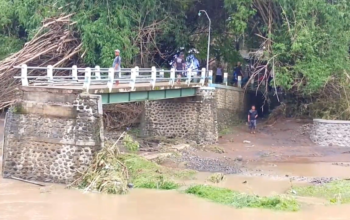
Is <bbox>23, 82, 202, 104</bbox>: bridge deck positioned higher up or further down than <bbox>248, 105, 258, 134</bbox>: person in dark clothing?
higher up

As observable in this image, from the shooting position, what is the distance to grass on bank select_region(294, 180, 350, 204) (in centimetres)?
2066

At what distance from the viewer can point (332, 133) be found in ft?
105

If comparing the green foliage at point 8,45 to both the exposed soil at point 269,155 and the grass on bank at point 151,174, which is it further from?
the grass on bank at point 151,174

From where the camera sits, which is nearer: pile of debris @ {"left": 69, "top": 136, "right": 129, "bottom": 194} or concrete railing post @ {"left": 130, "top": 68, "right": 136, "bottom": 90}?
pile of debris @ {"left": 69, "top": 136, "right": 129, "bottom": 194}

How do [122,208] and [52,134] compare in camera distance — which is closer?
[122,208]

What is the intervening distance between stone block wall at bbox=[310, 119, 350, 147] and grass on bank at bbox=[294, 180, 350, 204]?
9.34 meters

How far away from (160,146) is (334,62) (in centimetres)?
1009

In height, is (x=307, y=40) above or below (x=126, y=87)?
above

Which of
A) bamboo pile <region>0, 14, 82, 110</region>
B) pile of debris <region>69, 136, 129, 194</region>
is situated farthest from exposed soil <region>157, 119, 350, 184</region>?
bamboo pile <region>0, 14, 82, 110</region>

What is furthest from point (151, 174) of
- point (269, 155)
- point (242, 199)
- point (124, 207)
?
point (269, 155)

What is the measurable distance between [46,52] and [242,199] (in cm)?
1732

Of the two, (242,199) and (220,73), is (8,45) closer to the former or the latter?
(220,73)

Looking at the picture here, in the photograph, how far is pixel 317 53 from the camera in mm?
33469

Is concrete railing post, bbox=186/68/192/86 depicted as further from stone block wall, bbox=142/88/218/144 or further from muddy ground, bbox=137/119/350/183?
muddy ground, bbox=137/119/350/183
